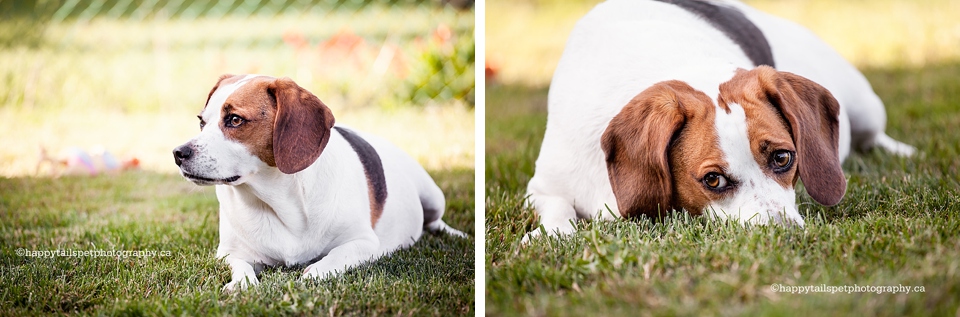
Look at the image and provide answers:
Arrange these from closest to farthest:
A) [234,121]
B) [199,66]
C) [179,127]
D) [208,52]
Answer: [234,121]
[179,127]
[199,66]
[208,52]

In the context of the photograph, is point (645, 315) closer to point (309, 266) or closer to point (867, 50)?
point (309, 266)

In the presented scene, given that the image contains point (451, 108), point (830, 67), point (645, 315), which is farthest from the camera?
point (451, 108)

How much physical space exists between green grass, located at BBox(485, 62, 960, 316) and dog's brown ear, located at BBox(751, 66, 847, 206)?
127 millimetres

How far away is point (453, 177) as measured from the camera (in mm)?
4949

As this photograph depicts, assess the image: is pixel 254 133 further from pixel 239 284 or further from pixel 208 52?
pixel 208 52

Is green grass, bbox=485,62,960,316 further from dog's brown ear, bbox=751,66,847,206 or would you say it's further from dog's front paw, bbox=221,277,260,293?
dog's front paw, bbox=221,277,260,293

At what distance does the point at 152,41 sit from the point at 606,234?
610 centimetres

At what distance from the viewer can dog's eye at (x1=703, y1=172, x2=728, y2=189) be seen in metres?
2.90

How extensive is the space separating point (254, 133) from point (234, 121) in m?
0.08

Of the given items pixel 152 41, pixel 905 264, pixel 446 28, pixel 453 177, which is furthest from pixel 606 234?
pixel 152 41

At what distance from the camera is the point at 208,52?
7535 millimetres

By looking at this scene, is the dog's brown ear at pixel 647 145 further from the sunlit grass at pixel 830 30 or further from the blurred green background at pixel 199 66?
Result: the sunlit grass at pixel 830 30

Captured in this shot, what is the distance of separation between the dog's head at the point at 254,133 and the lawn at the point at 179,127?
44 cm

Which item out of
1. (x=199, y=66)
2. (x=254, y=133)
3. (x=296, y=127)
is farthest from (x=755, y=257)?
(x=199, y=66)
